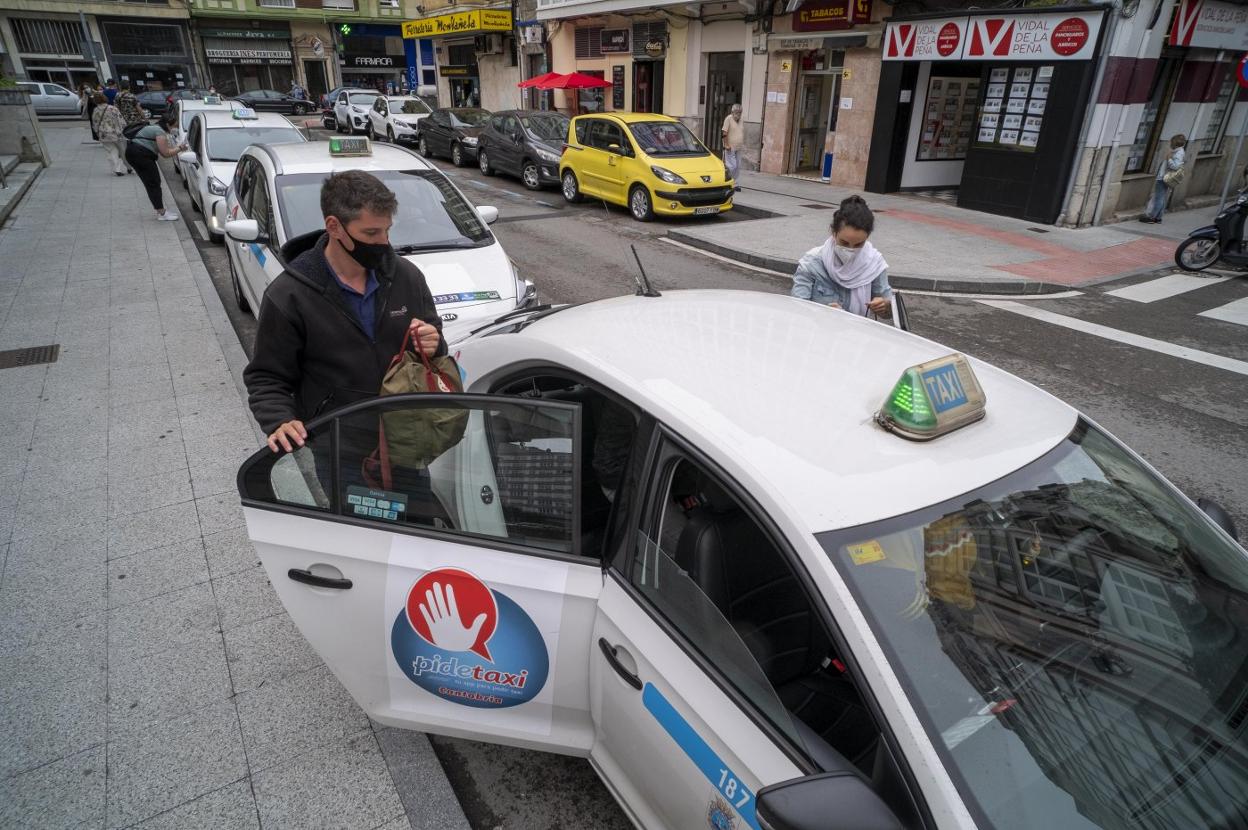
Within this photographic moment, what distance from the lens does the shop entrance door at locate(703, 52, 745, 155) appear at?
2008 centimetres

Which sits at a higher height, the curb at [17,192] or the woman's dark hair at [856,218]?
the woman's dark hair at [856,218]

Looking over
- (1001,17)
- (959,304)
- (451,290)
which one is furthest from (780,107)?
(451,290)

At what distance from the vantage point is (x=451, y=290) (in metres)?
5.45

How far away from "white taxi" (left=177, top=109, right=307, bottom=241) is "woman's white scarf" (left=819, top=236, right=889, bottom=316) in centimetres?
884

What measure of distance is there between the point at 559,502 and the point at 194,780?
5.85ft

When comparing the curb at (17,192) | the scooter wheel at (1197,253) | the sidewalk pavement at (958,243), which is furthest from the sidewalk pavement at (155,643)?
the scooter wheel at (1197,253)

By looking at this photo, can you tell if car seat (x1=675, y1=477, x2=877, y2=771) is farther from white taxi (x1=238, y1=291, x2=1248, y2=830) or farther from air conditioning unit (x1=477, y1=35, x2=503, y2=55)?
air conditioning unit (x1=477, y1=35, x2=503, y2=55)

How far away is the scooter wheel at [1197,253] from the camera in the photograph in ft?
34.0

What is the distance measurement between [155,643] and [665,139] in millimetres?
12461

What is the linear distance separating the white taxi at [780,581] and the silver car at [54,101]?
43.4 m

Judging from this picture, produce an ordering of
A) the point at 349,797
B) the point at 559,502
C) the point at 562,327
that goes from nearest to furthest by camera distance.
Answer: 1. the point at 559,502
2. the point at 349,797
3. the point at 562,327

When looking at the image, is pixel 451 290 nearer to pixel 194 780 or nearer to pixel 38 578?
pixel 38 578

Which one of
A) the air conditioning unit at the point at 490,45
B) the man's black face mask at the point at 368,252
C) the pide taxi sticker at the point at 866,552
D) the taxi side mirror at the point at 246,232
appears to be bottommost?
the taxi side mirror at the point at 246,232

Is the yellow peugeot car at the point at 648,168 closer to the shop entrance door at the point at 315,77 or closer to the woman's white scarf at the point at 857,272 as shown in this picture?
the woman's white scarf at the point at 857,272
